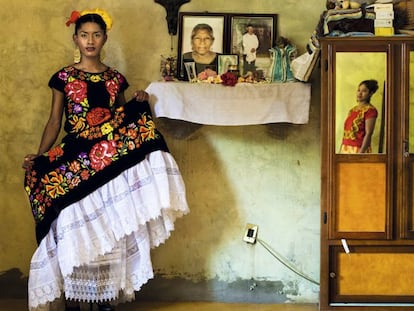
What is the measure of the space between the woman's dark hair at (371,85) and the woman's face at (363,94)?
0.5 inches

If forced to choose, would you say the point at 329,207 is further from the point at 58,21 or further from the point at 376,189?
the point at 58,21

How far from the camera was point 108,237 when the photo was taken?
9.74 feet

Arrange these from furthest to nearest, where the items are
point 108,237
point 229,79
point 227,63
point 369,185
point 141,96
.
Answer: point 227,63, point 229,79, point 141,96, point 369,185, point 108,237

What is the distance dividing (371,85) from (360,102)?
0.35 ft

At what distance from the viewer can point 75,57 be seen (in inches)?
134

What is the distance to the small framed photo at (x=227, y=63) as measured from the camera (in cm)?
348

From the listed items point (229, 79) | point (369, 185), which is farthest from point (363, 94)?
point (229, 79)

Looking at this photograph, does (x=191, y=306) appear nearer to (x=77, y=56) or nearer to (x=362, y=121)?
(x=362, y=121)

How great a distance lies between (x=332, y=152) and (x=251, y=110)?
537 mm

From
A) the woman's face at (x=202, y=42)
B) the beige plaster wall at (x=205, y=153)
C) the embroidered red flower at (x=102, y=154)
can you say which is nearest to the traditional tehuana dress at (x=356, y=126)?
the beige plaster wall at (x=205, y=153)

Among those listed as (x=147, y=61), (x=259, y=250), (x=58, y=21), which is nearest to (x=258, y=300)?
(x=259, y=250)

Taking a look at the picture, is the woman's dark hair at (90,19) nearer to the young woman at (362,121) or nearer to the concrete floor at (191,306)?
the young woman at (362,121)

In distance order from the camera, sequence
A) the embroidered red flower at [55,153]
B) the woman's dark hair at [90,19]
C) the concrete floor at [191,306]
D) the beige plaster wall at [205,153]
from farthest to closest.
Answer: the beige plaster wall at [205,153], the concrete floor at [191,306], the woman's dark hair at [90,19], the embroidered red flower at [55,153]

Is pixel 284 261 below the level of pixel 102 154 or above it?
below
